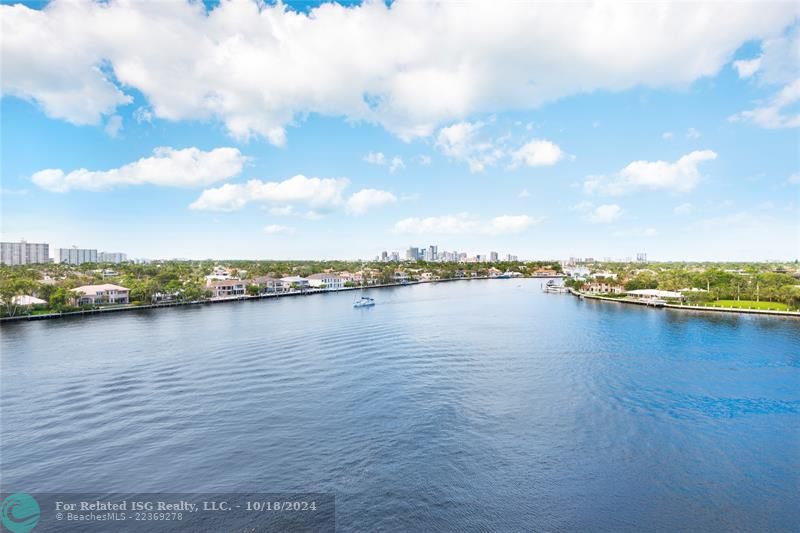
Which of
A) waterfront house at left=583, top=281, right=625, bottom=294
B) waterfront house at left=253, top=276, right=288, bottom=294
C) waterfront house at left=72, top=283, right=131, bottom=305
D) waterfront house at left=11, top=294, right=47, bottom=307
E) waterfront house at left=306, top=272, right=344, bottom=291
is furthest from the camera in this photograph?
waterfront house at left=306, top=272, right=344, bottom=291

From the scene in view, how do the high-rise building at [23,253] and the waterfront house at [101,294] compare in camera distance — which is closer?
the waterfront house at [101,294]

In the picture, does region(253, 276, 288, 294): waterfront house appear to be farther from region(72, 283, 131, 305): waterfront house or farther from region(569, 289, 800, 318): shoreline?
region(569, 289, 800, 318): shoreline

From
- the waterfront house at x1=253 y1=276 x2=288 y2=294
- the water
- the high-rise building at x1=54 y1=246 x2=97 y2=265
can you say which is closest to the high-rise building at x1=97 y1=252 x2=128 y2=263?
the high-rise building at x1=54 y1=246 x2=97 y2=265

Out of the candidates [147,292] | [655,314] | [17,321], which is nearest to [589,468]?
[655,314]

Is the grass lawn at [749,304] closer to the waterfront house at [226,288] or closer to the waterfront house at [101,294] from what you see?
the waterfront house at [226,288]

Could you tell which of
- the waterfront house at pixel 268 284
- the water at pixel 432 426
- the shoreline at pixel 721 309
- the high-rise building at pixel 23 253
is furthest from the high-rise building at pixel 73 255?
the shoreline at pixel 721 309

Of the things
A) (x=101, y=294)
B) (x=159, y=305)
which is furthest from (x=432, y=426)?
(x=101, y=294)
